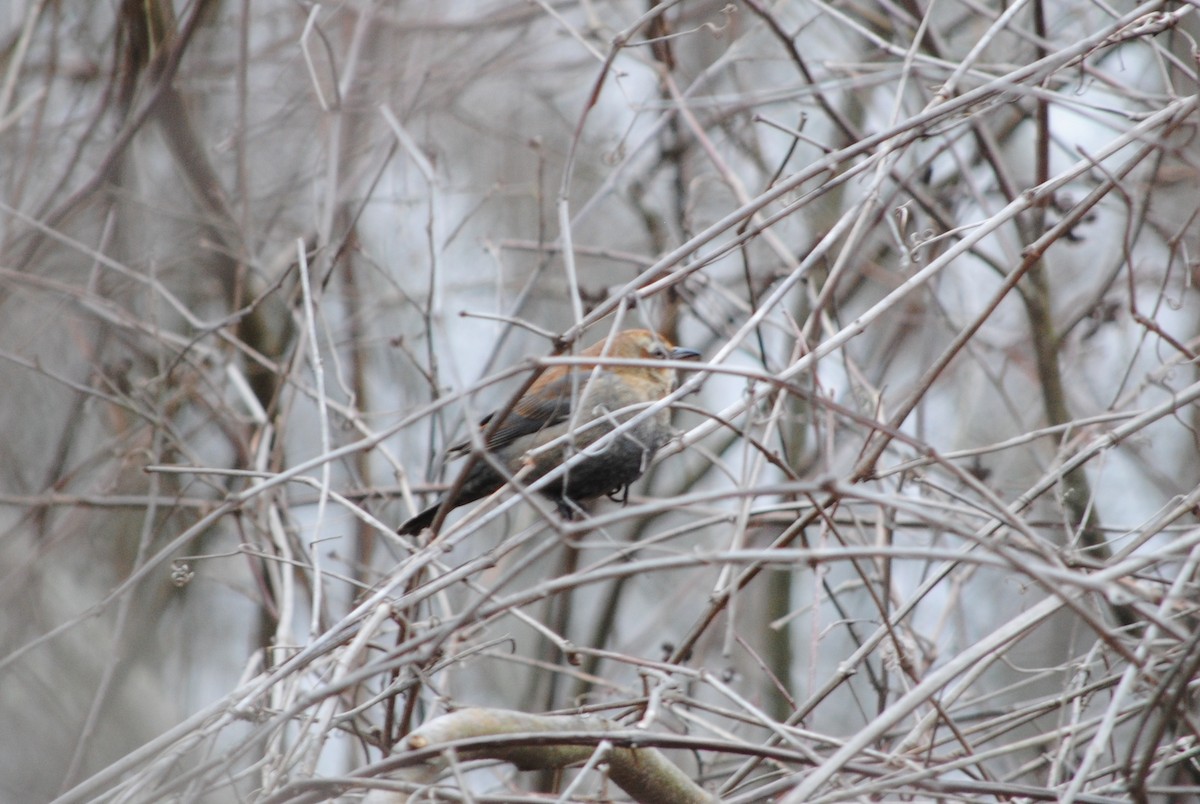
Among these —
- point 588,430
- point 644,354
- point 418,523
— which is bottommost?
point 418,523

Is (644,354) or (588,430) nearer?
(588,430)

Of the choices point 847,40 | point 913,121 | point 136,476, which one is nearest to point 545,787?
point 136,476

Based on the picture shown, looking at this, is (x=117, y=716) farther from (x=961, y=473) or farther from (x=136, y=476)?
(x=961, y=473)

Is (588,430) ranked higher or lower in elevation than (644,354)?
lower

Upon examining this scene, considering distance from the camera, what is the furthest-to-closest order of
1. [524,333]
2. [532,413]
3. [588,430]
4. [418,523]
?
[524,333] → [532,413] → [588,430] → [418,523]

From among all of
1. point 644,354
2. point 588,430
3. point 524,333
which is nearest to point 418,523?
point 588,430

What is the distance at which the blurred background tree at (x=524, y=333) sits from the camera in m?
3.47

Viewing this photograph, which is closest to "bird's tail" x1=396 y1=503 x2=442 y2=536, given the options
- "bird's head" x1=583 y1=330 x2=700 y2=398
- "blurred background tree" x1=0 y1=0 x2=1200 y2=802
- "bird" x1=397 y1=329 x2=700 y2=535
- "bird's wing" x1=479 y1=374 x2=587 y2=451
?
"blurred background tree" x1=0 y1=0 x2=1200 y2=802

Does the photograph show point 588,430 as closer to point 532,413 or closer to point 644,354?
point 532,413

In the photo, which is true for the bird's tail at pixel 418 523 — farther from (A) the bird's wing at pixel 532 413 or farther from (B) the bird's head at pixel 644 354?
(B) the bird's head at pixel 644 354

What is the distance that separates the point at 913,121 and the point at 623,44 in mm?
933

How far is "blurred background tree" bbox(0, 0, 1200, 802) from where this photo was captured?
11.4 ft

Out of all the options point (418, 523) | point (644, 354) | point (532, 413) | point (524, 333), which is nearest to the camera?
point (418, 523)

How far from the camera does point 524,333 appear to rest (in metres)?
7.39
